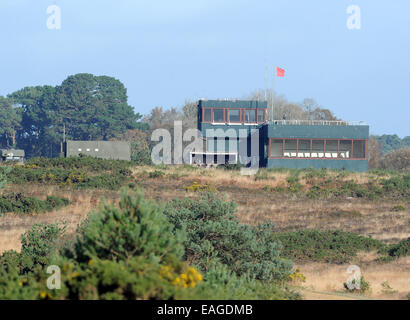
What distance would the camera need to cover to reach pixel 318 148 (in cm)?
6019

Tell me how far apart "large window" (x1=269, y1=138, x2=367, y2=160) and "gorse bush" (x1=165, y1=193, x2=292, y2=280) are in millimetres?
39196

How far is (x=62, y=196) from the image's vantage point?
41000mm

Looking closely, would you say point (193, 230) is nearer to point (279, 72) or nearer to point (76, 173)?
point (76, 173)

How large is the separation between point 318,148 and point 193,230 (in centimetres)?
4252

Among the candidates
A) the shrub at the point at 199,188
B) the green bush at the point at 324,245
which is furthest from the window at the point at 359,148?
the green bush at the point at 324,245

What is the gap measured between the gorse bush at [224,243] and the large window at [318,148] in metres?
39.2

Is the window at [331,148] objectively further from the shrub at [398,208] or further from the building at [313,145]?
the shrub at [398,208]

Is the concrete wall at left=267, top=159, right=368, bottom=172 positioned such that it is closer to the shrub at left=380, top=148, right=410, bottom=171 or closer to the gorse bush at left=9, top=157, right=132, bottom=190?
the gorse bush at left=9, top=157, right=132, bottom=190

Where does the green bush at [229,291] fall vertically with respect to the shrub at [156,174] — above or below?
above

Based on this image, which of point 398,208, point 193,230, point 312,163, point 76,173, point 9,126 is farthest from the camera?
point 9,126

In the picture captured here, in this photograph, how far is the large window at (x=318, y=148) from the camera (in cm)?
5969

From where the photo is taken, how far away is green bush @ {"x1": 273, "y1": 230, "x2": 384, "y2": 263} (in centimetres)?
2650

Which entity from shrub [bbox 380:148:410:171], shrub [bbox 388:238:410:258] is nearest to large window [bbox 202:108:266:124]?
shrub [bbox 380:148:410:171]

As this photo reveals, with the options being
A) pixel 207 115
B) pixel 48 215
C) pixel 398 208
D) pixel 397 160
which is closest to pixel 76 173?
pixel 48 215
